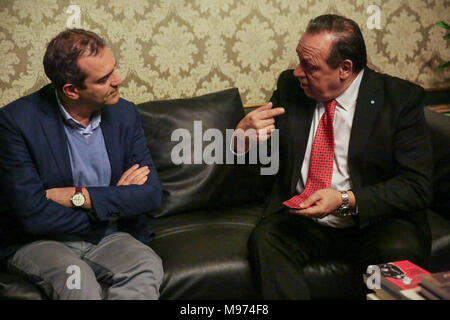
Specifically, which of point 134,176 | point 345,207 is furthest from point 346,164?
point 134,176

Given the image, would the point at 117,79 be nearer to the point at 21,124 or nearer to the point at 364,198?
the point at 21,124

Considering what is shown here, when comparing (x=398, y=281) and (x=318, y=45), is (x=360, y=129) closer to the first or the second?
(x=318, y=45)

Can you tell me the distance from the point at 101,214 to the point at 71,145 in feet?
0.97

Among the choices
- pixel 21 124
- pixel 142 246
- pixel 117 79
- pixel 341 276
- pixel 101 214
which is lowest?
pixel 341 276

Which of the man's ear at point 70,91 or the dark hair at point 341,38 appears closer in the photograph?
the man's ear at point 70,91

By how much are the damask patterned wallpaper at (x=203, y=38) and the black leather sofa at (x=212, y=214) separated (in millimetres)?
236

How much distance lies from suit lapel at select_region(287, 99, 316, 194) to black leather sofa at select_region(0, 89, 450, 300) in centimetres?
23

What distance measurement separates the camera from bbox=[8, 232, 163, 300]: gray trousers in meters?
1.57

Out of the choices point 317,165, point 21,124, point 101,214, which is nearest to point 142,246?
point 101,214

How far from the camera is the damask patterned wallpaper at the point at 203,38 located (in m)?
2.25

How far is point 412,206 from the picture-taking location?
1.84 metres

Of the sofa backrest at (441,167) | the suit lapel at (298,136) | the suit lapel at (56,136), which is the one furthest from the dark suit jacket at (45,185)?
the sofa backrest at (441,167)

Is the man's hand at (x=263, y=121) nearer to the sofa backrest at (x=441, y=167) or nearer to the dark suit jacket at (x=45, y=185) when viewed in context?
the dark suit jacket at (x=45, y=185)

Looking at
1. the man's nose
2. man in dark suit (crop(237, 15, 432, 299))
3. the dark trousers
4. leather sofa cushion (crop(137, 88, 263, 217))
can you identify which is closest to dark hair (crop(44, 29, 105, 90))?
leather sofa cushion (crop(137, 88, 263, 217))
